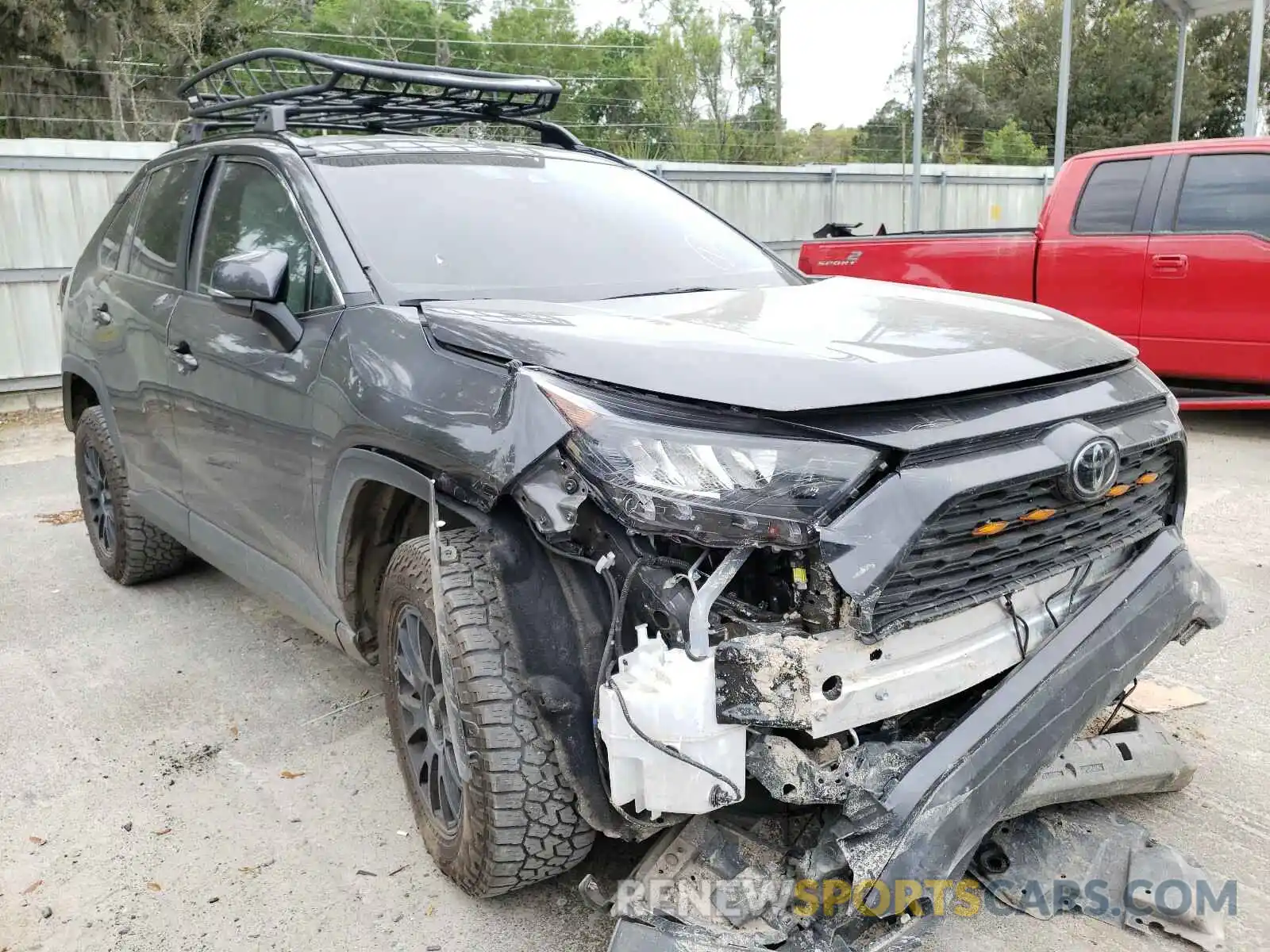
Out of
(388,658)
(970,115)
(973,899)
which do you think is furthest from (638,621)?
(970,115)

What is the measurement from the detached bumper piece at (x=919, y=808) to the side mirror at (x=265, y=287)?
1751 millimetres

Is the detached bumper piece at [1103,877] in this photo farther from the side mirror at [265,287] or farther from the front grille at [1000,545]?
the side mirror at [265,287]

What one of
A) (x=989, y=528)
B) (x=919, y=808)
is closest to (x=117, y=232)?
(x=989, y=528)

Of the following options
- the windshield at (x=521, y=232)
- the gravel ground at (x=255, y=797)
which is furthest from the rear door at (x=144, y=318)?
the windshield at (x=521, y=232)

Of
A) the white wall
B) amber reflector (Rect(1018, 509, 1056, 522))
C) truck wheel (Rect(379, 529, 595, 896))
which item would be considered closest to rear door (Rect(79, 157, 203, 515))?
truck wheel (Rect(379, 529, 595, 896))

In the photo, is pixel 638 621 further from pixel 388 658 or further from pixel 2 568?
pixel 2 568

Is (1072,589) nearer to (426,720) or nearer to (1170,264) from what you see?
(426,720)

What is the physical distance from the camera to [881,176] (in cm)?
1410

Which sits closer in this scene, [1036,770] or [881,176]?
[1036,770]

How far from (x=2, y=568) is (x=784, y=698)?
4795 millimetres

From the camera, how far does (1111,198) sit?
7027 mm

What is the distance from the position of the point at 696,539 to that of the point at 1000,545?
65cm

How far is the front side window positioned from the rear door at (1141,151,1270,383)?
18.3 feet

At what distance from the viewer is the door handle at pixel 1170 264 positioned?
21.5 ft
